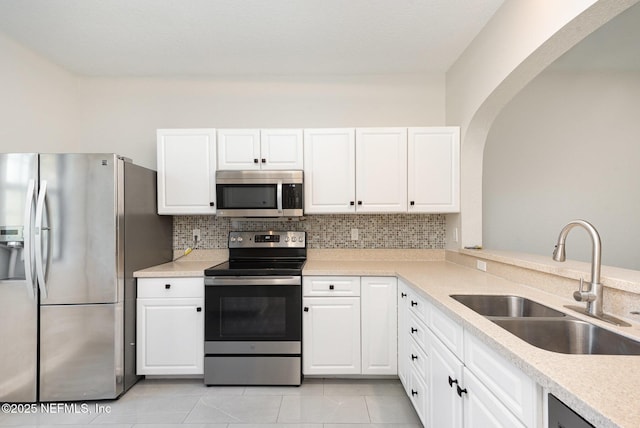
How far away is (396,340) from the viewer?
7.72ft

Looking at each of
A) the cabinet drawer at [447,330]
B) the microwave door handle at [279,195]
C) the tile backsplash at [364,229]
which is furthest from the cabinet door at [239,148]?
Result: the cabinet drawer at [447,330]

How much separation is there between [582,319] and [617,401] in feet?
2.21

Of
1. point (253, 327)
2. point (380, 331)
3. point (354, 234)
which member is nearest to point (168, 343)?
point (253, 327)

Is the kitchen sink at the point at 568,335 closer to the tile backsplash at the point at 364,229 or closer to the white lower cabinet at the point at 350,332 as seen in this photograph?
the white lower cabinet at the point at 350,332

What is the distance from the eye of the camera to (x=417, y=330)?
1.89m

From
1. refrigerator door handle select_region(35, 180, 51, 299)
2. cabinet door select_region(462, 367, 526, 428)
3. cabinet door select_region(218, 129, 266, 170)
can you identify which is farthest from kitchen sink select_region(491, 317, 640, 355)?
refrigerator door handle select_region(35, 180, 51, 299)

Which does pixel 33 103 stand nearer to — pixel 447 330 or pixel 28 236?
pixel 28 236

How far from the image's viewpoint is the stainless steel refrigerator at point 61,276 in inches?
81.3

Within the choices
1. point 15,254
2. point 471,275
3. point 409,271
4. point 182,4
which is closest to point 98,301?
point 15,254

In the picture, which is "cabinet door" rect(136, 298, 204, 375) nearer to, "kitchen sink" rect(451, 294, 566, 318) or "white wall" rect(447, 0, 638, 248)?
"kitchen sink" rect(451, 294, 566, 318)

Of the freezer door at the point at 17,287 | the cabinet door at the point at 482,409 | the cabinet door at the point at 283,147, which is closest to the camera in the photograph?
the cabinet door at the point at 482,409

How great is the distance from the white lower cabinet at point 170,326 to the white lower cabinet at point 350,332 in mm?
818

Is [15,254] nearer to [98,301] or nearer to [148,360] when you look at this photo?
[98,301]

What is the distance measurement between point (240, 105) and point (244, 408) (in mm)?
2519
